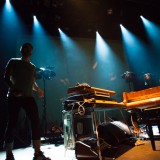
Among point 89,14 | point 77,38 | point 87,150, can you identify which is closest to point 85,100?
point 87,150

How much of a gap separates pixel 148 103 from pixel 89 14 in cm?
505

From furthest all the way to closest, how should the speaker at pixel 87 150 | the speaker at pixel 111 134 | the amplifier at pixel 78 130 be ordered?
the amplifier at pixel 78 130 < the speaker at pixel 111 134 < the speaker at pixel 87 150

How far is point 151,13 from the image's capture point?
286 inches

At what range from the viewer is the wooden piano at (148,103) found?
2.36 m

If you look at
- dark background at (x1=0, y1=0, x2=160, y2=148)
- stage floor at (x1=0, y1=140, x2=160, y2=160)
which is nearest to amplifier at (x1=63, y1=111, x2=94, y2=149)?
stage floor at (x1=0, y1=140, x2=160, y2=160)

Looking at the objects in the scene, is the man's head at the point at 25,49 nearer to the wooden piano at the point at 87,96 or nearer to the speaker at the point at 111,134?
the wooden piano at the point at 87,96

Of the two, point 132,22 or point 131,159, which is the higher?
point 132,22

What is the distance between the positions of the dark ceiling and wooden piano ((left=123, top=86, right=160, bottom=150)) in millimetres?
4471

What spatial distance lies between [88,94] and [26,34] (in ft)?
17.0

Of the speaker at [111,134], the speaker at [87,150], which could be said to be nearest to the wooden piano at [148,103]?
the speaker at [111,134]

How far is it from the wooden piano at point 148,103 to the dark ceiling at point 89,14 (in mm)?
4471

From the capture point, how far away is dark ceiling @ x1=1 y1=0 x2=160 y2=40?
20.1ft

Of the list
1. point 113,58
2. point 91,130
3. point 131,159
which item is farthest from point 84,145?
point 113,58

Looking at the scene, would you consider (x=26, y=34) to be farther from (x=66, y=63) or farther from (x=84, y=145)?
(x=84, y=145)
